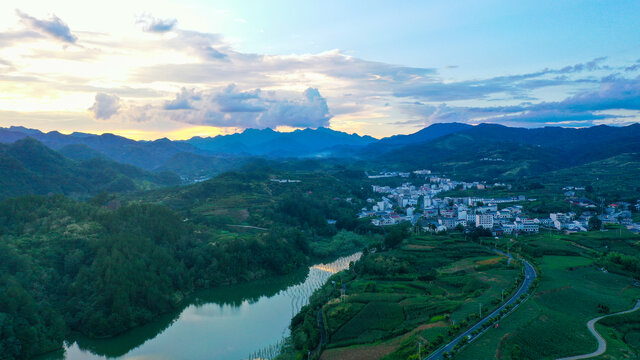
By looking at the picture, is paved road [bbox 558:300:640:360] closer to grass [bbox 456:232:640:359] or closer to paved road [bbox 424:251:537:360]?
grass [bbox 456:232:640:359]

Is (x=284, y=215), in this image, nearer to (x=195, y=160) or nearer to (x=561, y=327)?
(x=561, y=327)

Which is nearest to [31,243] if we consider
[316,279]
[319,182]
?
[316,279]

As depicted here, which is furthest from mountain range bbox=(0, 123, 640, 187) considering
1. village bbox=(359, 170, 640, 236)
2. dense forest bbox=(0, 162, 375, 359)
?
dense forest bbox=(0, 162, 375, 359)

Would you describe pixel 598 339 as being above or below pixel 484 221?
below

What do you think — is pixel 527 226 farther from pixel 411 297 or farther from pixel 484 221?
pixel 411 297

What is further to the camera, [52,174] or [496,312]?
[52,174]

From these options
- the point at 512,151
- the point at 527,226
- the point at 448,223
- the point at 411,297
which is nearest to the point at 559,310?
the point at 411,297
